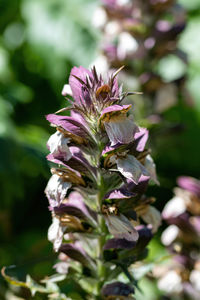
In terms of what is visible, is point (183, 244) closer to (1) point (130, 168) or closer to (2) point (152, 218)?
(2) point (152, 218)

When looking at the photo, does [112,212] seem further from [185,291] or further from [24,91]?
[24,91]

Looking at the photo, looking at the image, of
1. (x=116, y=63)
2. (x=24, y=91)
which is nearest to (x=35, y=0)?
(x=24, y=91)

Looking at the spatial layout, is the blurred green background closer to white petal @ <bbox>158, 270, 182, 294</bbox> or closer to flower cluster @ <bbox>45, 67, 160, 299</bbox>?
white petal @ <bbox>158, 270, 182, 294</bbox>

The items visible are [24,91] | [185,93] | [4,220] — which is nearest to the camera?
[4,220]

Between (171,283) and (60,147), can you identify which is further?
(171,283)

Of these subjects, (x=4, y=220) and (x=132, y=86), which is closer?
(x=4, y=220)

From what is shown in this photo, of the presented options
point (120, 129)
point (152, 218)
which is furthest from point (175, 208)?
point (120, 129)

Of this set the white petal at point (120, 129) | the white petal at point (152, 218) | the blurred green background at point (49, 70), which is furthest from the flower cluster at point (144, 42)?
the white petal at point (120, 129)

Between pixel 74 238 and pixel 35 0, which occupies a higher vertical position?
pixel 35 0
